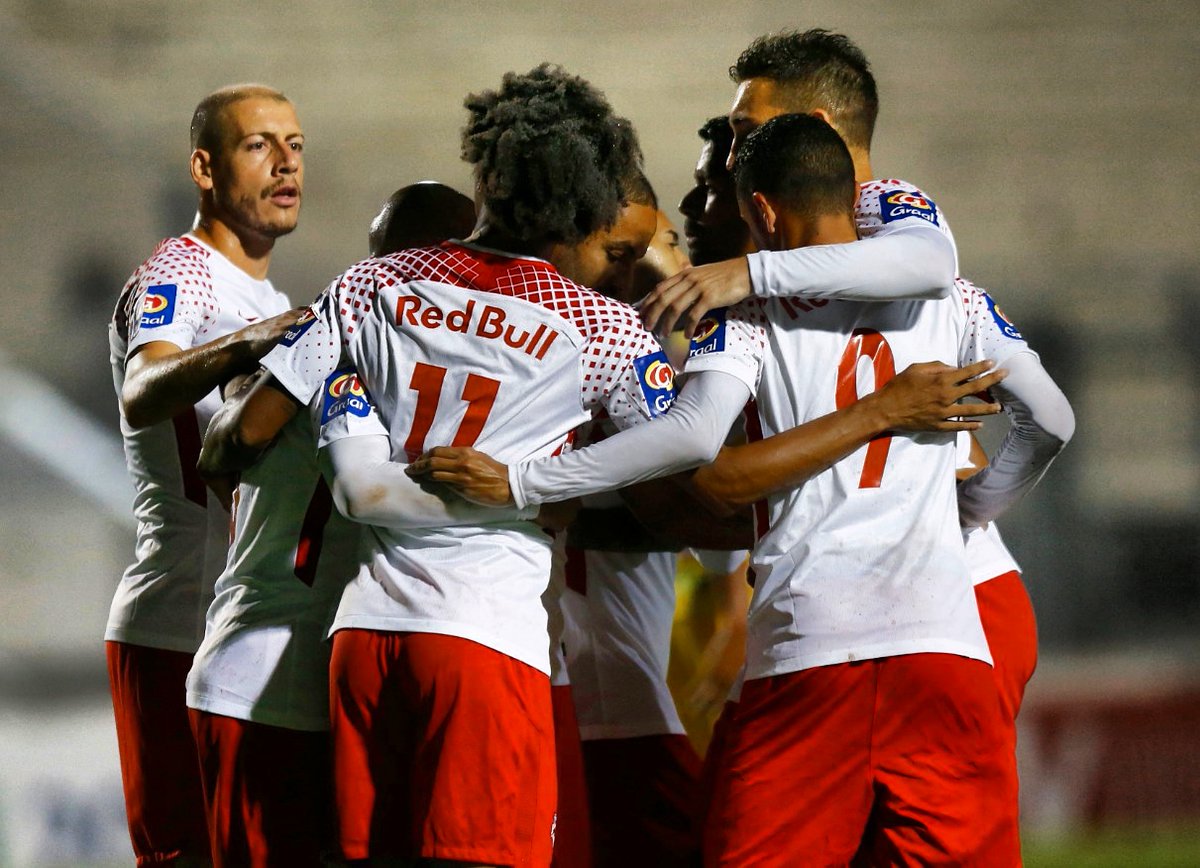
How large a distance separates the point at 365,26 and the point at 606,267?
19.6ft

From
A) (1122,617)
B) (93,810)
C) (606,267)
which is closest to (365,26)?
(93,810)

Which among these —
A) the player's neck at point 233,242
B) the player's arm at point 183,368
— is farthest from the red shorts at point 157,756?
the player's neck at point 233,242

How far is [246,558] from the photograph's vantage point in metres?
2.29

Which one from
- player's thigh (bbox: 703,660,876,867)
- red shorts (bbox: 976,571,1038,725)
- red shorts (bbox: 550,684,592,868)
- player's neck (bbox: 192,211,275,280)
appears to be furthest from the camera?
player's neck (bbox: 192,211,275,280)

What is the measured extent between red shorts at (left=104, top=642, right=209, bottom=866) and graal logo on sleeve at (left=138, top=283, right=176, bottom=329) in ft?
2.27

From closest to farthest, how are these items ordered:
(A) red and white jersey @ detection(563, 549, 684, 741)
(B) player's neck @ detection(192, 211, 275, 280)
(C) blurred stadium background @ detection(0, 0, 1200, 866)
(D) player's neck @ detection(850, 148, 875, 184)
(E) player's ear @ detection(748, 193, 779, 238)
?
1. (E) player's ear @ detection(748, 193, 779, 238)
2. (D) player's neck @ detection(850, 148, 875, 184)
3. (A) red and white jersey @ detection(563, 549, 684, 741)
4. (B) player's neck @ detection(192, 211, 275, 280)
5. (C) blurred stadium background @ detection(0, 0, 1200, 866)

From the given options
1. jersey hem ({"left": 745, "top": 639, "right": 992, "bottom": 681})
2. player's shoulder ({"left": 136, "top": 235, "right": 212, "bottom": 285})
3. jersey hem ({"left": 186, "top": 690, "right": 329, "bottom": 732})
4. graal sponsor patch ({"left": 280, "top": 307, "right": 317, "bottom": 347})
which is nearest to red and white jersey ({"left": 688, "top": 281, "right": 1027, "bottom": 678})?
jersey hem ({"left": 745, "top": 639, "right": 992, "bottom": 681})

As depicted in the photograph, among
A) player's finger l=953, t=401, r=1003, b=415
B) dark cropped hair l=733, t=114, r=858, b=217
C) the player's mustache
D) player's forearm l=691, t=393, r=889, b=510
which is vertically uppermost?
the player's mustache

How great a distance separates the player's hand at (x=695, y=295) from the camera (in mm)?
2137

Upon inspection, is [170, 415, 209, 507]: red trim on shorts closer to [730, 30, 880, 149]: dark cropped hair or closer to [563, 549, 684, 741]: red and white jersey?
[563, 549, 684, 741]: red and white jersey

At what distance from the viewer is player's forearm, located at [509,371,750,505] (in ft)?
6.61

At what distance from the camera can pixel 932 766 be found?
211cm

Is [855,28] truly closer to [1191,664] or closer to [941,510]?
[1191,664]

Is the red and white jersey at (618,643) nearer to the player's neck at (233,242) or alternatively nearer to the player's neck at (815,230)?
the player's neck at (815,230)
